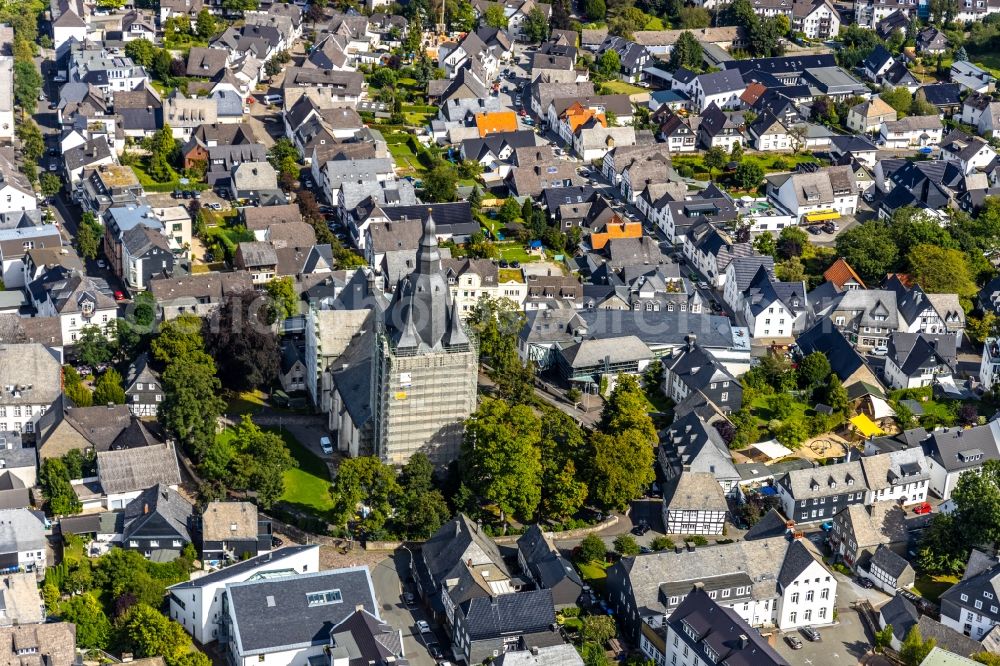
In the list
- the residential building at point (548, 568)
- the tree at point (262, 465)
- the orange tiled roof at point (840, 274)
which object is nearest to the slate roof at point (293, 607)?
the residential building at point (548, 568)

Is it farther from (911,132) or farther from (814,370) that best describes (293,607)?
(911,132)

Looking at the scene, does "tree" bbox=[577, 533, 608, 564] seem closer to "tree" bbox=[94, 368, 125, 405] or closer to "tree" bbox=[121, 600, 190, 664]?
"tree" bbox=[121, 600, 190, 664]

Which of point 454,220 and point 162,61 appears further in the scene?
point 162,61

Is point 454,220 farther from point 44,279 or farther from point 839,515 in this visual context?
point 839,515

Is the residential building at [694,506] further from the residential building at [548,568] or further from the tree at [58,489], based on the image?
the tree at [58,489]

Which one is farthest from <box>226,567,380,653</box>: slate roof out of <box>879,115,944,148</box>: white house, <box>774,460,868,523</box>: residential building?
<box>879,115,944,148</box>: white house

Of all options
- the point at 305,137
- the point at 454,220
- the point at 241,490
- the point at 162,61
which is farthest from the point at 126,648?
the point at 162,61
